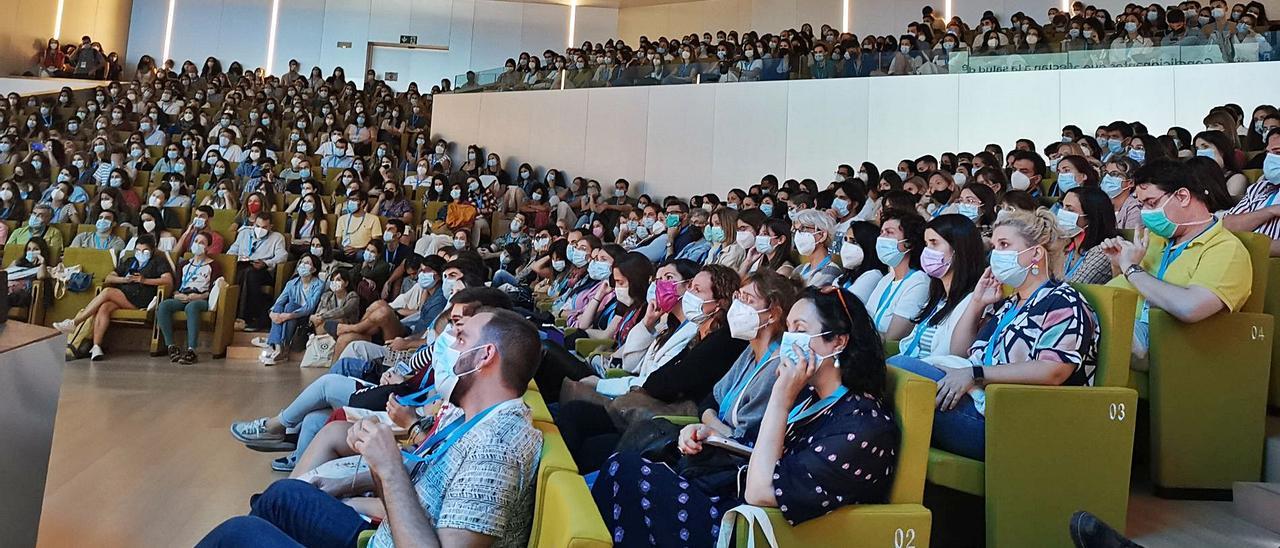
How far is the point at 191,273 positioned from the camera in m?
7.05

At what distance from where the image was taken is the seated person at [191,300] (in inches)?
260

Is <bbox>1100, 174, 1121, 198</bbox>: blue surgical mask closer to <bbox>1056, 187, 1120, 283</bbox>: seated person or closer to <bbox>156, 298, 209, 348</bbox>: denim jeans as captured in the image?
<bbox>1056, 187, 1120, 283</bbox>: seated person

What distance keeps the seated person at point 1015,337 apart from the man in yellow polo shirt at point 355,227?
21.8 feet

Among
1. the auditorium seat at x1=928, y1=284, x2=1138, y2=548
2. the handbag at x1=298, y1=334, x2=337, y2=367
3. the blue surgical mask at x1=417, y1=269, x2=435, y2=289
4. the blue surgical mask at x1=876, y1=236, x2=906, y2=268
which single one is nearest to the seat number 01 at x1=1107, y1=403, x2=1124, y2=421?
the auditorium seat at x1=928, y1=284, x2=1138, y2=548

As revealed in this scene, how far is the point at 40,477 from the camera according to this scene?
2.25 metres

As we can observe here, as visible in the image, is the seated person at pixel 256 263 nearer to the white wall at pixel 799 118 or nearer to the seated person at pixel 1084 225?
the white wall at pixel 799 118

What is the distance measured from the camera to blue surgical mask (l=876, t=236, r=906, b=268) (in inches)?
136

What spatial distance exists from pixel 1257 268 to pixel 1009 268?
0.99m

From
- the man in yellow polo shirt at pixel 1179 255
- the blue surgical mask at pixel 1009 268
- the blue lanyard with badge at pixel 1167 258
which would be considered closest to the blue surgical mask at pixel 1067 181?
the man in yellow polo shirt at pixel 1179 255

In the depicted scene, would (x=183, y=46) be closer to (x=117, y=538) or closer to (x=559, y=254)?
(x=559, y=254)

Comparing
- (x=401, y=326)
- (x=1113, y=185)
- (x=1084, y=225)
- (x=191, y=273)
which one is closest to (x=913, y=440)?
(x=1084, y=225)

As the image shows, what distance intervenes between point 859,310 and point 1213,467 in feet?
5.16

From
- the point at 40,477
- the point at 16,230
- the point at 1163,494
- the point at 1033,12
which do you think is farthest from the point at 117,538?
the point at 1033,12

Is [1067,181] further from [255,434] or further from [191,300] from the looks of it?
[191,300]
